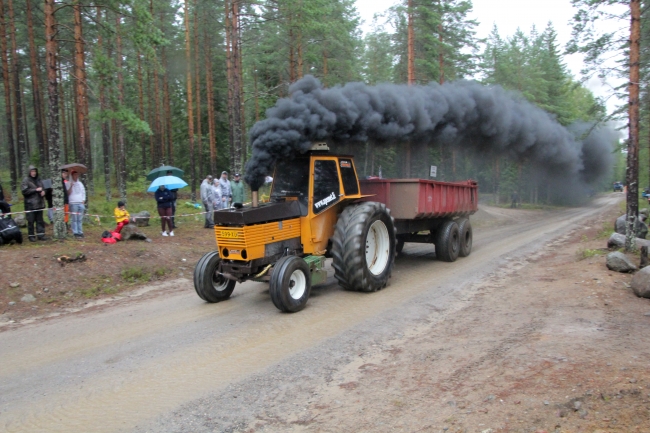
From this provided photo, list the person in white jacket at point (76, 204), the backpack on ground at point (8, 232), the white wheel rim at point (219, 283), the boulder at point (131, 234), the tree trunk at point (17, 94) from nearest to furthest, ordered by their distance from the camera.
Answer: the white wheel rim at point (219, 283) < the backpack on ground at point (8, 232) < the person in white jacket at point (76, 204) < the boulder at point (131, 234) < the tree trunk at point (17, 94)

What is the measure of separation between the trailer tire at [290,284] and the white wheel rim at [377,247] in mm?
1818

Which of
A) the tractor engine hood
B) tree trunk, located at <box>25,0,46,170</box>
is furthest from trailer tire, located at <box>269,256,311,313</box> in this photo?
tree trunk, located at <box>25,0,46,170</box>

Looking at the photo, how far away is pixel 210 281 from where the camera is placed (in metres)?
8.28

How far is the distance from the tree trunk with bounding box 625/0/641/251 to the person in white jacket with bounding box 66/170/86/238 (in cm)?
1348

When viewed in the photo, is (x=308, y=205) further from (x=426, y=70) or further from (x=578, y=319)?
(x=426, y=70)

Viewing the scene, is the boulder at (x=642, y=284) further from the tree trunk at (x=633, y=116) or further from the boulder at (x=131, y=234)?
the boulder at (x=131, y=234)

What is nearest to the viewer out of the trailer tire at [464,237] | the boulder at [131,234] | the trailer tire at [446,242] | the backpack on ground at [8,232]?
the backpack on ground at [8,232]

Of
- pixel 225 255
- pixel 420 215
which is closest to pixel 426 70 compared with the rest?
pixel 420 215

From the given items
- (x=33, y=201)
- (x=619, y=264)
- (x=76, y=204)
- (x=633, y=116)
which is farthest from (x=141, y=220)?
(x=633, y=116)

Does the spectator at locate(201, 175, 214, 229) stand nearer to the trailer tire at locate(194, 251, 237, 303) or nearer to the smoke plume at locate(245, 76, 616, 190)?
the smoke plume at locate(245, 76, 616, 190)

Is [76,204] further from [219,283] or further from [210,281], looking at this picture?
[210,281]

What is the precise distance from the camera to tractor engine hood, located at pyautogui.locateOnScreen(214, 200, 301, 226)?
24.9 feet

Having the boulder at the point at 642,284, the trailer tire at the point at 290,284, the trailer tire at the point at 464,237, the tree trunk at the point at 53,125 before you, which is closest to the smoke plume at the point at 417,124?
the trailer tire at the point at 290,284

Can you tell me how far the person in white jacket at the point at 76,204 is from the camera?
12.5m
